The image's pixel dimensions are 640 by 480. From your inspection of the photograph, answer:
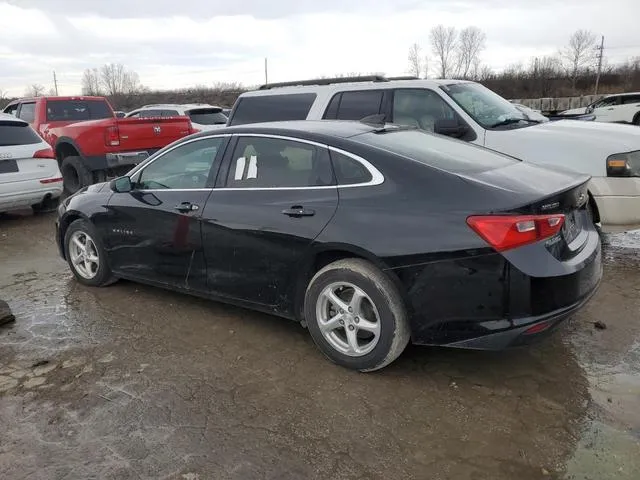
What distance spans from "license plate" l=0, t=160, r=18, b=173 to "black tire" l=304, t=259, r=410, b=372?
6072 mm

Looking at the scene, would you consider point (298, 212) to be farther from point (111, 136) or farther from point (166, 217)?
point (111, 136)

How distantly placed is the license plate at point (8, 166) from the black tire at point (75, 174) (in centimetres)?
153

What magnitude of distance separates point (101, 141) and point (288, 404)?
7.41 m

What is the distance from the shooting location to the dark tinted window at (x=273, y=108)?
22.9 ft

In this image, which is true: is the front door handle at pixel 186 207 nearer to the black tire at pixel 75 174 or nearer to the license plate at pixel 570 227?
the license plate at pixel 570 227

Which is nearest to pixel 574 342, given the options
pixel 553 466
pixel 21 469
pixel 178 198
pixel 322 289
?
pixel 553 466

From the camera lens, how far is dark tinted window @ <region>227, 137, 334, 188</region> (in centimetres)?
377

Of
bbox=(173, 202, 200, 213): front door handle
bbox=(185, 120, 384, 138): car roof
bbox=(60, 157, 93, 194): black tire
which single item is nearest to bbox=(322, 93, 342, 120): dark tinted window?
bbox=(185, 120, 384, 138): car roof

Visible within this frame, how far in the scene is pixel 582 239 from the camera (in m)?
3.55

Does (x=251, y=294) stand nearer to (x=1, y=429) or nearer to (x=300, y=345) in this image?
(x=300, y=345)

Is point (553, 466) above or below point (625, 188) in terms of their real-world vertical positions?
below

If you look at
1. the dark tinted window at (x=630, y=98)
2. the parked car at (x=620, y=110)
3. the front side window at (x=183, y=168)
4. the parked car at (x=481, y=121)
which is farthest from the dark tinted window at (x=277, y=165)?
the dark tinted window at (x=630, y=98)

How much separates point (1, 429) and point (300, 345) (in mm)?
A: 1875

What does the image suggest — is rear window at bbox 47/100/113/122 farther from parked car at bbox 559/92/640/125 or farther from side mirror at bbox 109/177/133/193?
parked car at bbox 559/92/640/125
